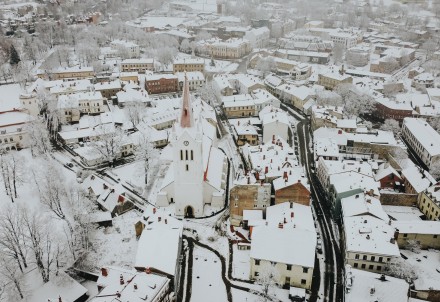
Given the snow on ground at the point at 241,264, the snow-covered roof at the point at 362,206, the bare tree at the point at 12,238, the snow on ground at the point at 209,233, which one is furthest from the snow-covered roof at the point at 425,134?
the bare tree at the point at 12,238

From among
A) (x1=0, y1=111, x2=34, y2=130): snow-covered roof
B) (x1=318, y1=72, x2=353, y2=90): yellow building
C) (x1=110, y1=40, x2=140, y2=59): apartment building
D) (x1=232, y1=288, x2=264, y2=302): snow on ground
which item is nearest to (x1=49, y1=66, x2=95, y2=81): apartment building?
(x1=110, y1=40, x2=140, y2=59): apartment building

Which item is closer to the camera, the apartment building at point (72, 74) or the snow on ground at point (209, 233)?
the snow on ground at point (209, 233)

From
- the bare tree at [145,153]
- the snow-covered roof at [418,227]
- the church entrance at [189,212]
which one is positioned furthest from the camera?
the bare tree at [145,153]

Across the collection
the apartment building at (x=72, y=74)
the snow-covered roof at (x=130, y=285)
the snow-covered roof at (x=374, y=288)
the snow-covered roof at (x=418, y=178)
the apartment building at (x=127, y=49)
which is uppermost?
the apartment building at (x=127, y=49)

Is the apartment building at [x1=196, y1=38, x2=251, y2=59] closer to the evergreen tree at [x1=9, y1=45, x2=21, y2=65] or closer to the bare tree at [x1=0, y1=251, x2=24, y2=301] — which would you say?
the evergreen tree at [x1=9, y1=45, x2=21, y2=65]

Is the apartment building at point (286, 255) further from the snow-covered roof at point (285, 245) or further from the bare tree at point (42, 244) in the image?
the bare tree at point (42, 244)

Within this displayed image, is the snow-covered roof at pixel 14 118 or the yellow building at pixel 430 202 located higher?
the snow-covered roof at pixel 14 118
